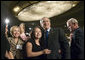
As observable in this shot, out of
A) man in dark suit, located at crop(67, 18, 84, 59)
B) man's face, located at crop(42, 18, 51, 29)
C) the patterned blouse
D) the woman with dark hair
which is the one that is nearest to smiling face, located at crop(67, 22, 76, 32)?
man in dark suit, located at crop(67, 18, 84, 59)

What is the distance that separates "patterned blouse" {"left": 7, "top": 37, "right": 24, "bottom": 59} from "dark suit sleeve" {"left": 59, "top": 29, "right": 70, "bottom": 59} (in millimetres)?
504

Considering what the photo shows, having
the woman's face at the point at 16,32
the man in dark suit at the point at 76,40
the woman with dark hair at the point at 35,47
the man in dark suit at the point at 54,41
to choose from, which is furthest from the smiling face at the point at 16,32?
the man in dark suit at the point at 76,40

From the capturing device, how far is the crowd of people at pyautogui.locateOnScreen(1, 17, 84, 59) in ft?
7.54

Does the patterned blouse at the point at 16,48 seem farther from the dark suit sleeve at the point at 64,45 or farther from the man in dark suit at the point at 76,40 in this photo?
the man in dark suit at the point at 76,40

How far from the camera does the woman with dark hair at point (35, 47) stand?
91.1 inches

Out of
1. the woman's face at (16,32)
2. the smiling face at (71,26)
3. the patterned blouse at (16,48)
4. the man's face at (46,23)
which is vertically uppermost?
the man's face at (46,23)

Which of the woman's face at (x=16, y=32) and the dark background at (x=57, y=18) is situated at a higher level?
the dark background at (x=57, y=18)

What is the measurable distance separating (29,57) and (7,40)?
37cm

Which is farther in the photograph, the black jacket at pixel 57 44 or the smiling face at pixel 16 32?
the smiling face at pixel 16 32

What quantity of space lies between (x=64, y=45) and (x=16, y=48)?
62cm

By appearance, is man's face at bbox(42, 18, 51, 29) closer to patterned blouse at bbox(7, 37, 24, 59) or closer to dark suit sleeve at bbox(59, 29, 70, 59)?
dark suit sleeve at bbox(59, 29, 70, 59)

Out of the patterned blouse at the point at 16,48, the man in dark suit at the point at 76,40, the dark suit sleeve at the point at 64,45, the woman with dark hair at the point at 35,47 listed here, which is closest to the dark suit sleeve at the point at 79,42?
the man in dark suit at the point at 76,40

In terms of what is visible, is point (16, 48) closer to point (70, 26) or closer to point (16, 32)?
point (16, 32)

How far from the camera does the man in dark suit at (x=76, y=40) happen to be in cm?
228
